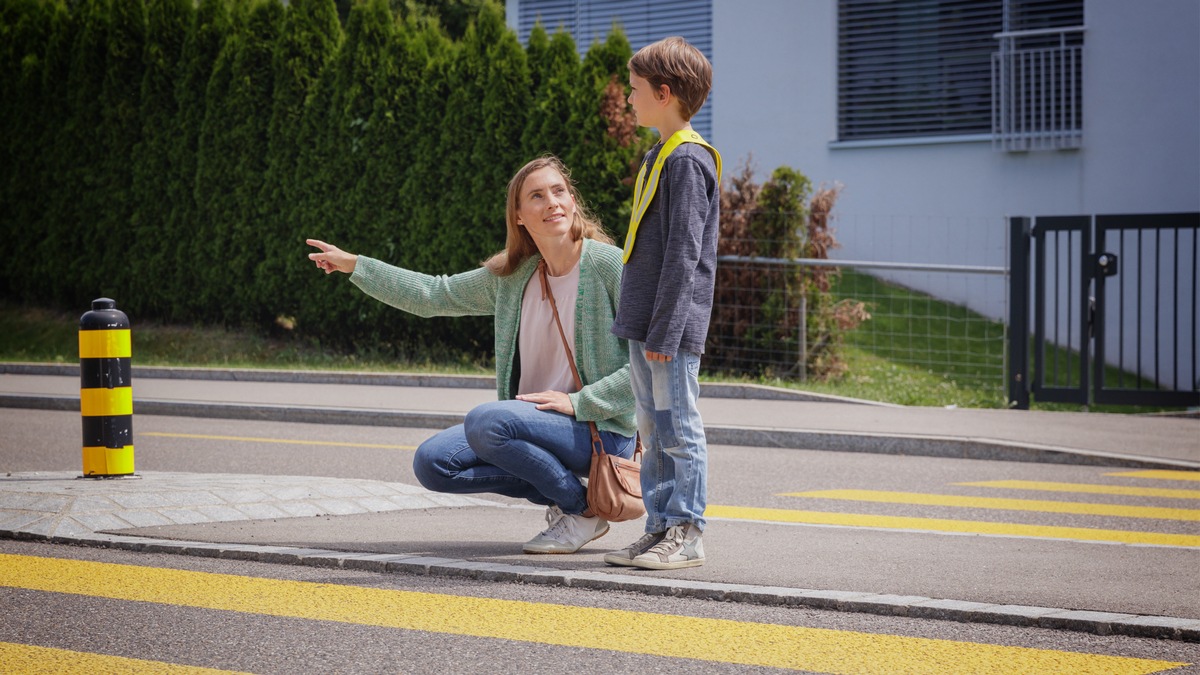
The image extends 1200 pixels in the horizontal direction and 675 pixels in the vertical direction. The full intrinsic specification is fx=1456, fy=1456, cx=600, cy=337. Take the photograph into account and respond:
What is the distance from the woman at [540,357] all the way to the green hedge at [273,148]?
32.1ft

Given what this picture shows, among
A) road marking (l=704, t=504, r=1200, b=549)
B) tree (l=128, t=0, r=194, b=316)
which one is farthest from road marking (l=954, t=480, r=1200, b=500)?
tree (l=128, t=0, r=194, b=316)

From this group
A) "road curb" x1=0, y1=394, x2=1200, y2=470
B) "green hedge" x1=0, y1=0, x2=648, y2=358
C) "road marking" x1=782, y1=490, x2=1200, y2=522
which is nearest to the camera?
"road marking" x1=782, y1=490, x2=1200, y2=522

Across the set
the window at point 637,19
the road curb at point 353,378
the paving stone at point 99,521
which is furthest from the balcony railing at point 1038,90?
the paving stone at point 99,521

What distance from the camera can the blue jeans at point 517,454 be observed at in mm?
5527

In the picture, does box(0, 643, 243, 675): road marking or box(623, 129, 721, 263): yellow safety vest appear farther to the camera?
box(623, 129, 721, 263): yellow safety vest

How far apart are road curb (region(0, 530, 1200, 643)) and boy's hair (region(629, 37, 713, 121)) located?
5.72 ft

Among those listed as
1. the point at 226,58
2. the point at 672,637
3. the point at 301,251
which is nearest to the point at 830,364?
the point at 301,251

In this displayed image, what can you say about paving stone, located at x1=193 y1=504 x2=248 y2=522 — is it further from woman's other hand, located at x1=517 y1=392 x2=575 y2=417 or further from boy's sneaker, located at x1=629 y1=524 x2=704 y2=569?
boy's sneaker, located at x1=629 y1=524 x2=704 y2=569

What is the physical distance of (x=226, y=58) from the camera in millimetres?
19172

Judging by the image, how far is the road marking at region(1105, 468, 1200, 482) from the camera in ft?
30.9

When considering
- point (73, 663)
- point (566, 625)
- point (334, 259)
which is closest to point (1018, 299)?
point (334, 259)

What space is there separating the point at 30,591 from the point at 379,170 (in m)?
13.1

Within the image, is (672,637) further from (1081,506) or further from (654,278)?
(1081,506)

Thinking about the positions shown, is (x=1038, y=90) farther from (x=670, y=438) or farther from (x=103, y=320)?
(x=670, y=438)
